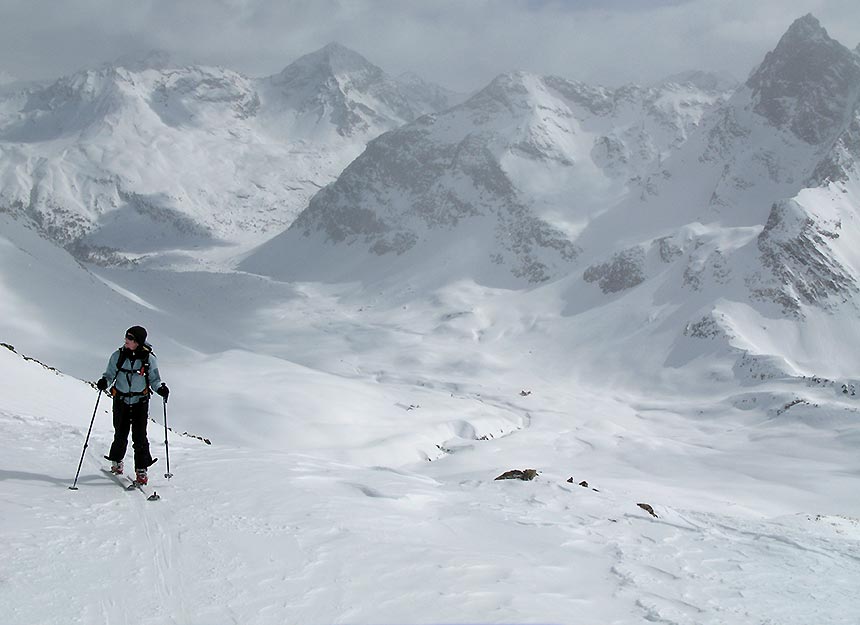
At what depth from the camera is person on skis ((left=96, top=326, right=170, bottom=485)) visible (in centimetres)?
1083

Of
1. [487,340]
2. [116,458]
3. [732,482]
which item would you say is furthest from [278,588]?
[487,340]

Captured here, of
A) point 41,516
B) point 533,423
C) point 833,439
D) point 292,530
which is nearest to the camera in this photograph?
point 41,516

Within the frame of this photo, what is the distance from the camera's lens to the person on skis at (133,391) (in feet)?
35.5

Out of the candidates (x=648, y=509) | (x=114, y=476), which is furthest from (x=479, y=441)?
(x=114, y=476)

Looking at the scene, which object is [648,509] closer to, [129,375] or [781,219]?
[129,375]

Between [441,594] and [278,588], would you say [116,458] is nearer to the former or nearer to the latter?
[278,588]

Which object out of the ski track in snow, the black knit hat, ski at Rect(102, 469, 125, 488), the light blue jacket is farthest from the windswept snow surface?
the black knit hat

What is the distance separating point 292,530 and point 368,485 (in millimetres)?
3836

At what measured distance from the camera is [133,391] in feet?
36.3

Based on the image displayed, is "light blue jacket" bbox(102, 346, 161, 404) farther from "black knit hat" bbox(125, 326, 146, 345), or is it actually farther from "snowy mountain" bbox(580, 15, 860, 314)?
"snowy mountain" bbox(580, 15, 860, 314)

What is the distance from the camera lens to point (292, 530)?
9141 millimetres

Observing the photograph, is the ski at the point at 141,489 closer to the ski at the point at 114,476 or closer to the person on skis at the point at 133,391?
the person on skis at the point at 133,391

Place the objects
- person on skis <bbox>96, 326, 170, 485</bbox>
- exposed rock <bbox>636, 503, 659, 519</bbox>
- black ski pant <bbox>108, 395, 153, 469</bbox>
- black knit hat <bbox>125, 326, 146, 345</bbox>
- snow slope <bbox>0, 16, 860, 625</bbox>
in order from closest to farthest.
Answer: snow slope <bbox>0, 16, 860, 625</bbox>
black knit hat <bbox>125, 326, 146, 345</bbox>
person on skis <bbox>96, 326, 170, 485</bbox>
black ski pant <bbox>108, 395, 153, 469</bbox>
exposed rock <bbox>636, 503, 659, 519</bbox>

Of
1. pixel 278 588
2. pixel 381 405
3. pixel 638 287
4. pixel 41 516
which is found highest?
pixel 638 287
